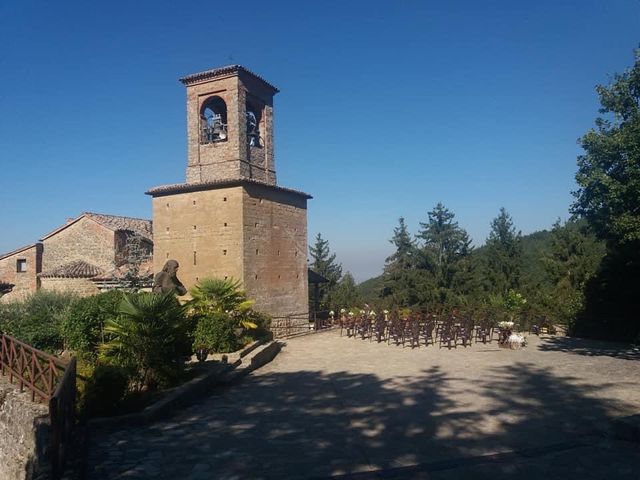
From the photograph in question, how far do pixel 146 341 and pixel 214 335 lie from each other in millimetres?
3081

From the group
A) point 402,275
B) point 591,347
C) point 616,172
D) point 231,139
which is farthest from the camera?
point 402,275

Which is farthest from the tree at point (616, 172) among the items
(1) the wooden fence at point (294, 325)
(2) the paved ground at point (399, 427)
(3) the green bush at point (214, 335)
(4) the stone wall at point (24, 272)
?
(4) the stone wall at point (24, 272)

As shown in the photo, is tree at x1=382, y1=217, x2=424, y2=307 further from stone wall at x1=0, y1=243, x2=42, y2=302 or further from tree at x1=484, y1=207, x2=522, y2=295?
stone wall at x1=0, y1=243, x2=42, y2=302

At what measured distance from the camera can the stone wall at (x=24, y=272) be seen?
27.6 metres

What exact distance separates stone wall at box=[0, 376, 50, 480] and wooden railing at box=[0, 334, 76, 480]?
19 cm

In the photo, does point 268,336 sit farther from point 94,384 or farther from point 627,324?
point 627,324

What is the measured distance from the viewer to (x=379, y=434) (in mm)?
6602

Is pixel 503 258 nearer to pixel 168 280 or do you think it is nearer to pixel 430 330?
pixel 430 330

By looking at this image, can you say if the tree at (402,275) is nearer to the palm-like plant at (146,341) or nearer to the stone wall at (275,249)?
the stone wall at (275,249)

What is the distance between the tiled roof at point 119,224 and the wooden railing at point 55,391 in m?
17.6

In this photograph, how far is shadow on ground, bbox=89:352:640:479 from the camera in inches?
211

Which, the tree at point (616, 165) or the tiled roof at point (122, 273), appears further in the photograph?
the tiled roof at point (122, 273)

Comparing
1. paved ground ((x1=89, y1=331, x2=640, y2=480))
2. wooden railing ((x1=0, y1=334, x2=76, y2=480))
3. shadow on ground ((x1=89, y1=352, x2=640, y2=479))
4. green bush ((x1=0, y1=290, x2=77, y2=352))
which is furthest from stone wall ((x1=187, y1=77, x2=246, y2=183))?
shadow on ground ((x1=89, y1=352, x2=640, y2=479))

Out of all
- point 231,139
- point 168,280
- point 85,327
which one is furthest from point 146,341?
point 231,139
